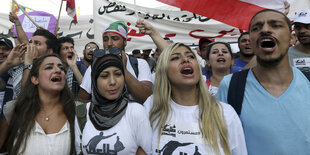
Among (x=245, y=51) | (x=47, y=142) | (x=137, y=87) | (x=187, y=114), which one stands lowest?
(x=47, y=142)

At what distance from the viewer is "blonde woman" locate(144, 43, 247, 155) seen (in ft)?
6.09

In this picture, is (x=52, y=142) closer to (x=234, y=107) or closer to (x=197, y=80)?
(x=197, y=80)

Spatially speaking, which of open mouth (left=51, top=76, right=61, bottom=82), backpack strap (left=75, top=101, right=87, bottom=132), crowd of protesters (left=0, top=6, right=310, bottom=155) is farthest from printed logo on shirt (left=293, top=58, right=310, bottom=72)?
open mouth (left=51, top=76, right=61, bottom=82)

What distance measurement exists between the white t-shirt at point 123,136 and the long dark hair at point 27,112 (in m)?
0.37

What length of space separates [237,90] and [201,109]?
295mm

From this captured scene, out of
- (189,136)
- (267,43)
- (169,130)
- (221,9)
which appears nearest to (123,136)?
(169,130)

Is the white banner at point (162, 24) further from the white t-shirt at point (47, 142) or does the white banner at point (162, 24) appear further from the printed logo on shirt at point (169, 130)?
the printed logo on shirt at point (169, 130)

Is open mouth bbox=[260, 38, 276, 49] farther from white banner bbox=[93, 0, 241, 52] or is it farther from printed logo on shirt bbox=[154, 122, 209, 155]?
white banner bbox=[93, 0, 241, 52]

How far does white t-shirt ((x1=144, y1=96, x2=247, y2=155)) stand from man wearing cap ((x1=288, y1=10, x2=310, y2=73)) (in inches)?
54.5

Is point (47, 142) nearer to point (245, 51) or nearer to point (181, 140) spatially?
Answer: point (181, 140)

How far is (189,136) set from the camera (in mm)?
1868

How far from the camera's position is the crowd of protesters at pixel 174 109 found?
1806mm

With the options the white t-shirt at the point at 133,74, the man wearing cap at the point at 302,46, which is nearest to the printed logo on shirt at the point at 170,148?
the white t-shirt at the point at 133,74

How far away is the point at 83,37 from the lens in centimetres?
991
